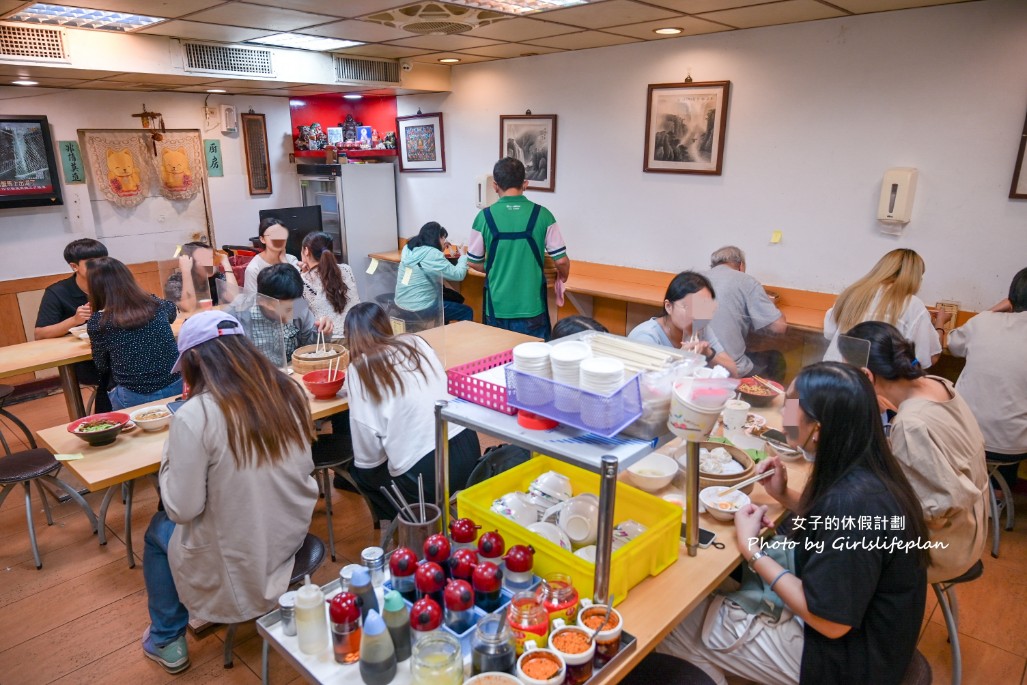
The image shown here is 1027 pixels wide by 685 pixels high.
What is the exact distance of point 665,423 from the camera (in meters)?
1.49

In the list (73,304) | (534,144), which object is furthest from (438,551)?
(534,144)

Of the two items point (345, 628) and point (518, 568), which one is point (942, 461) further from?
point (345, 628)

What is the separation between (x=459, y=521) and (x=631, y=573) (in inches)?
17.5

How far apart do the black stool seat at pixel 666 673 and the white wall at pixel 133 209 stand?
19.2 feet

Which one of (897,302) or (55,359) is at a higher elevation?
(897,302)

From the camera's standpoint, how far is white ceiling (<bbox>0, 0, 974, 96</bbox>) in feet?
11.1

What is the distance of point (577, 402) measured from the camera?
141cm

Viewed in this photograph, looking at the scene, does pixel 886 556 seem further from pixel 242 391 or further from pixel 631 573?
pixel 242 391

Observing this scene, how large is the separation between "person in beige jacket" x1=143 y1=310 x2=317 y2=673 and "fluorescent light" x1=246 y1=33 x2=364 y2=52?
3091 millimetres

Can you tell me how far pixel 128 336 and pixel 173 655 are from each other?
5.00 feet

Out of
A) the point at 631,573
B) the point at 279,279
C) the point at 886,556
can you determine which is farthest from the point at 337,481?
the point at 886,556


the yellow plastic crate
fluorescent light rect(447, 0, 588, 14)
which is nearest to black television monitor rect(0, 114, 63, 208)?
fluorescent light rect(447, 0, 588, 14)

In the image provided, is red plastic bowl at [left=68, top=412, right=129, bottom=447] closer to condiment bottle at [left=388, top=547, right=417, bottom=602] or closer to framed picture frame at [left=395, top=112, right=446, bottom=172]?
condiment bottle at [left=388, top=547, right=417, bottom=602]

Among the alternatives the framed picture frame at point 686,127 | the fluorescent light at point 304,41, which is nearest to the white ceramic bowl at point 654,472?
the framed picture frame at point 686,127
